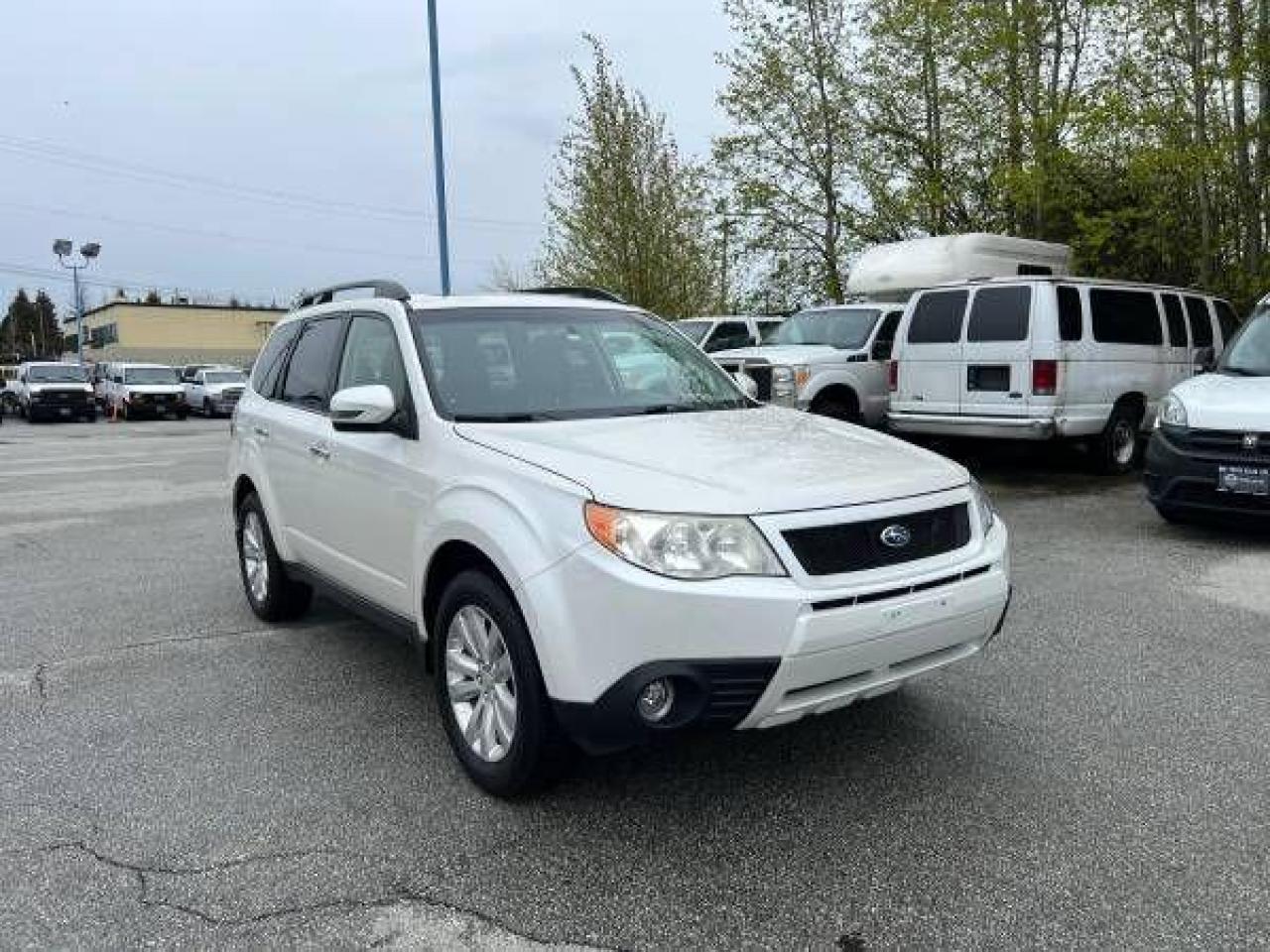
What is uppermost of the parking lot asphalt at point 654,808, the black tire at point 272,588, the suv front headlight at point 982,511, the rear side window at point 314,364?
the rear side window at point 314,364

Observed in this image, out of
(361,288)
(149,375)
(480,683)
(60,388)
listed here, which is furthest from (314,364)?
(149,375)

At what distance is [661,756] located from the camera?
3871 mm

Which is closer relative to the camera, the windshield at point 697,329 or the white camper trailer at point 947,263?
the white camper trailer at point 947,263

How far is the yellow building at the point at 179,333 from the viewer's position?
7300 centimetres

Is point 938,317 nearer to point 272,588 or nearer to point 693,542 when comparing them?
point 272,588

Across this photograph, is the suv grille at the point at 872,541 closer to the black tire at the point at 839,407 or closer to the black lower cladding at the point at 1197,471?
the black lower cladding at the point at 1197,471

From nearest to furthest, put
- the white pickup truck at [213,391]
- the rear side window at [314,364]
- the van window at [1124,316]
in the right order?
1. the rear side window at [314,364]
2. the van window at [1124,316]
3. the white pickup truck at [213,391]

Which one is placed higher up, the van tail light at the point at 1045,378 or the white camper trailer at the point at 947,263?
the white camper trailer at the point at 947,263

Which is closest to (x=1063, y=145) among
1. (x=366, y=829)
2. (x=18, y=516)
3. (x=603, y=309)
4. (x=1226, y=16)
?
(x=1226, y=16)

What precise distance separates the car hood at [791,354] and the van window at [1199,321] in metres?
3.74

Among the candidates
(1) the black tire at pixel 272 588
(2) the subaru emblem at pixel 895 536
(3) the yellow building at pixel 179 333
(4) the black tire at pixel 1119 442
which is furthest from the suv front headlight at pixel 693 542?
(3) the yellow building at pixel 179 333

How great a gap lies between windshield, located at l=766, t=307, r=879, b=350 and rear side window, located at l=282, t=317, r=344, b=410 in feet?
26.5

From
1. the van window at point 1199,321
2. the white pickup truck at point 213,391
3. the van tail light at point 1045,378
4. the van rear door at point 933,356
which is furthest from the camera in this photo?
the white pickup truck at point 213,391

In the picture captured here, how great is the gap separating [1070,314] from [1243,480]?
11.3ft
